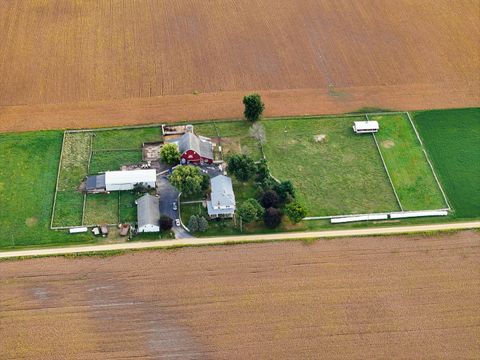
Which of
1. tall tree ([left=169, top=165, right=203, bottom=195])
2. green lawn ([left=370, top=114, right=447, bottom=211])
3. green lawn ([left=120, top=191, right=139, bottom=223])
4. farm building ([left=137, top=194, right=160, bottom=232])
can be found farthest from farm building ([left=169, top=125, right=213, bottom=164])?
green lawn ([left=370, top=114, right=447, bottom=211])

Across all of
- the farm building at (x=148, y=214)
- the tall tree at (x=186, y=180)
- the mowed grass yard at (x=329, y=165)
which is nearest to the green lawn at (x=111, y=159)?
the farm building at (x=148, y=214)

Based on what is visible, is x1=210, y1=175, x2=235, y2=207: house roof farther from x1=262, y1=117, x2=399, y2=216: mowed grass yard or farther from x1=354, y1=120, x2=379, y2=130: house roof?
x1=354, y1=120, x2=379, y2=130: house roof

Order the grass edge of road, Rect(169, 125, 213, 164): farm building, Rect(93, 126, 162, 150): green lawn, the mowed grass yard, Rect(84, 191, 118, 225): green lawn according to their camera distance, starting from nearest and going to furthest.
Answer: the grass edge of road < Rect(84, 191, 118, 225): green lawn < the mowed grass yard < Rect(169, 125, 213, 164): farm building < Rect(93, 126, 162, 150): green lawn

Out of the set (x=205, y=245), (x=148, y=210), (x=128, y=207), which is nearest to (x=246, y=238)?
(x=205, y=245)

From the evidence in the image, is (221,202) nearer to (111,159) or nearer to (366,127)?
(111,159)

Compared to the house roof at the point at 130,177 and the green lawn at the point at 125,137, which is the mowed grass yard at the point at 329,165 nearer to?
the green lawn at the point at 125,137

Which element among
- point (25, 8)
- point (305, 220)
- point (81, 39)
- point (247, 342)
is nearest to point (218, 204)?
point (305, 220)
